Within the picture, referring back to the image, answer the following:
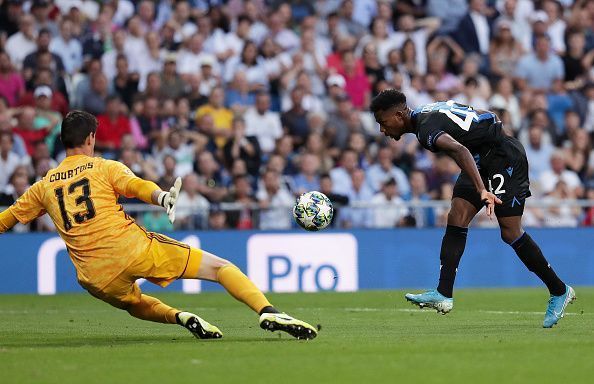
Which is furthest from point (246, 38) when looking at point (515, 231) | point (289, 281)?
point (515, 231)

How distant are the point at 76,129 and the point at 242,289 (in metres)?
1.91

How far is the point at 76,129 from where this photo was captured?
9766 mm

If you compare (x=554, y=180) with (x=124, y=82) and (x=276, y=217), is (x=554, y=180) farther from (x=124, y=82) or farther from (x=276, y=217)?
(x=124, y=82)

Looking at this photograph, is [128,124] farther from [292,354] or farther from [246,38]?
[292,354]

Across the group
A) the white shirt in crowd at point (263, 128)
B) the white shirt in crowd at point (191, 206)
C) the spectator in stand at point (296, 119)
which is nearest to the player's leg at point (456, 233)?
the white shirt in crowd at point (191, 206)

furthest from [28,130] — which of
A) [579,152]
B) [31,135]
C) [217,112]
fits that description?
[579,152]

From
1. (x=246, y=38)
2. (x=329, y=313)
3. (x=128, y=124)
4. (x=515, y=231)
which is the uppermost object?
(x=246, y=38)

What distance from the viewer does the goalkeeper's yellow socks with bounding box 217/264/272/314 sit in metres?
9.40

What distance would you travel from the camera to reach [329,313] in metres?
13.5

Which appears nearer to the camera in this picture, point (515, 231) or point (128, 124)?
point (515, 231)

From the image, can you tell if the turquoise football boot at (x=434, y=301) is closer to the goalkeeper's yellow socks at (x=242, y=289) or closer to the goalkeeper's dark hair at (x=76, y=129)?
the goalkeeper's yellow socks at (x=242, y=289)

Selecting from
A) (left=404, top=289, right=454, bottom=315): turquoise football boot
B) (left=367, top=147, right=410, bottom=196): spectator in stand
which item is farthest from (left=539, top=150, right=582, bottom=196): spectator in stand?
(left=404, top=289, right=454, bottom=315): turquoise football boot

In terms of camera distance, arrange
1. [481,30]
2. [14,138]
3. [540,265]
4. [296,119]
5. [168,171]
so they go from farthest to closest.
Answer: [481,30]
[296,119]
[14,138]
[168,171]
[540,265]

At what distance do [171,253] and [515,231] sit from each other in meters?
3.35
